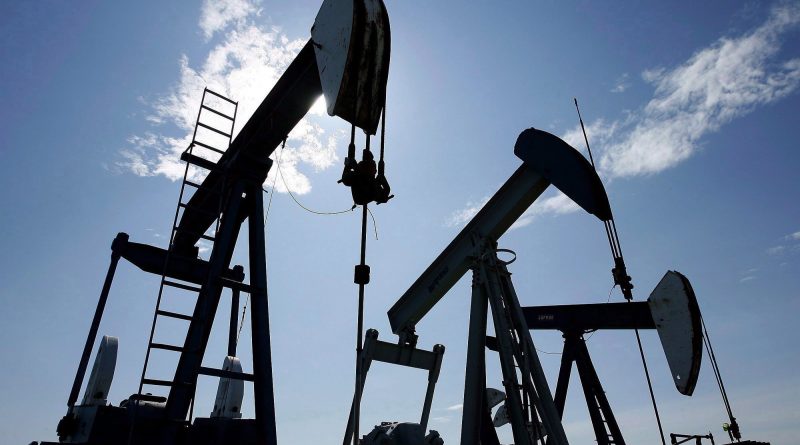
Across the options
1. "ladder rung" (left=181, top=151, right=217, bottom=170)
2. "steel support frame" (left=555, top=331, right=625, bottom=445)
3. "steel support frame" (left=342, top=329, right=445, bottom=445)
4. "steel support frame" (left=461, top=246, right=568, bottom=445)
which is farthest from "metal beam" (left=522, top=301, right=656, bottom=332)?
"ladder rung" (left=181, top=151, right=217, bottom=170)

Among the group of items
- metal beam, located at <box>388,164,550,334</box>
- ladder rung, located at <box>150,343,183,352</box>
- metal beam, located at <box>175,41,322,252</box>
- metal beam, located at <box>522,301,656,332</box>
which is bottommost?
ladder rung, located at <box>150,343,183,352</box>

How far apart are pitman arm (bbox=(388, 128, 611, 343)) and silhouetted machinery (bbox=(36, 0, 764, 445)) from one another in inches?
0.6

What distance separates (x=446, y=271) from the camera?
7121 mm

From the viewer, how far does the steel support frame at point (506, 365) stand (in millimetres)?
5395

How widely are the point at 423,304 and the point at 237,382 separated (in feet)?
9.64

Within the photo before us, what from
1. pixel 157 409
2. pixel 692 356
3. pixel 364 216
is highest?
pixel 692 356

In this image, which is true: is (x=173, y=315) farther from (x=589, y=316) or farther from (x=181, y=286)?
(x=589, y=316)

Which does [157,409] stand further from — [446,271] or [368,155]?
[368,155]

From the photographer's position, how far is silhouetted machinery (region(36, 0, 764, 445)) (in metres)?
4.14

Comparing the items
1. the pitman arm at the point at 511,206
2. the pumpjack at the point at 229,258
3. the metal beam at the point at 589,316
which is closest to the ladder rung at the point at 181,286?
the pumpjack at the point at 229,258

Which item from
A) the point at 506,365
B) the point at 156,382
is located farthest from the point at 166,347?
the point at 506,365

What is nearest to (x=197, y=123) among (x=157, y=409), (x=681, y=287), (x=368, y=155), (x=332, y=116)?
(x=157, y=409)

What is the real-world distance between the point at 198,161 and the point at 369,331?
3612 millimetres

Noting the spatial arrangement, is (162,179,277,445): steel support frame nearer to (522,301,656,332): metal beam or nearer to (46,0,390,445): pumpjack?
(46,0,390,445): pumpjack
